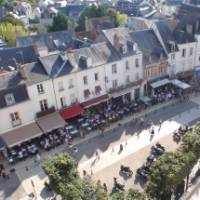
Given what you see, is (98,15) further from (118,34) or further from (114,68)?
(114,68)

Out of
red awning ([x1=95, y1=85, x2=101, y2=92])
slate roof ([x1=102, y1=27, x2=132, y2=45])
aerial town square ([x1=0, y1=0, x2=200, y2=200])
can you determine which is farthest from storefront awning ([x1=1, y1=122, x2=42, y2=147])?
slate roof ([x1=102, y1=27, x2=132, y2=45])

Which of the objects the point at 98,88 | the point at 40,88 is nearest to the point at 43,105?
the point at 40,88

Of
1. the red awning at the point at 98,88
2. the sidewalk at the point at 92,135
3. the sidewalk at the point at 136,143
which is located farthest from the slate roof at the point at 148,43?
the sidewalk at the point at 136,143

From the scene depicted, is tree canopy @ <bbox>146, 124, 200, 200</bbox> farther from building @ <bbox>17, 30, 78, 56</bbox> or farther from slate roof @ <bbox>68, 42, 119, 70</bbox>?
building @ <bbox>17, 30, 78, 56</bbox>

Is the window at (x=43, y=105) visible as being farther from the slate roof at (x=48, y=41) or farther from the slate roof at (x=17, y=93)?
the slate roof at (x=48, y=41)

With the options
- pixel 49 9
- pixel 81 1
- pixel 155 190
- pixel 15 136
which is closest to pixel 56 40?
pixel 15 136

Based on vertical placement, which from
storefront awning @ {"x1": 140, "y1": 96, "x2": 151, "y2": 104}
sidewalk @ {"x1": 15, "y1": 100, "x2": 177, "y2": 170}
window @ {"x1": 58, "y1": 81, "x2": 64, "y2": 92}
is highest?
window @ {"x1": 58, "y1": 81, "x2": 64, "y2": 92}
